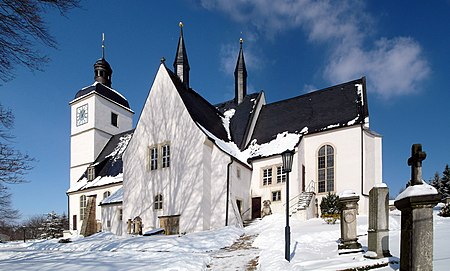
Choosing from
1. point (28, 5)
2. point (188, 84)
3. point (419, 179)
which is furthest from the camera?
point (188, 84)

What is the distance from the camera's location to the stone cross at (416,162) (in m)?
6.45

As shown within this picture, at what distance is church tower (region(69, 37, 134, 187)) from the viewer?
37.9 metres

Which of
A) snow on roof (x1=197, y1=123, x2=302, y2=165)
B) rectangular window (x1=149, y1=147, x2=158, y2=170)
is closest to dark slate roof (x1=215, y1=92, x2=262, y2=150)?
snow on roof (x1=197, y1=123, x2=302, y2=165)

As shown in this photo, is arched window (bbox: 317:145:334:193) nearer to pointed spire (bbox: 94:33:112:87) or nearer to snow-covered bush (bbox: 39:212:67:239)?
pointed spire (bbox: 94:33:112:87)

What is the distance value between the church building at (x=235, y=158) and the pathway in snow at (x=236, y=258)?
7.00m

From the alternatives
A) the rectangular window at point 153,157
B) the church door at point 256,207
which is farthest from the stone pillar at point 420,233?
the rectangular window at point 153,157

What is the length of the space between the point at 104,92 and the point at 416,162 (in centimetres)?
3753

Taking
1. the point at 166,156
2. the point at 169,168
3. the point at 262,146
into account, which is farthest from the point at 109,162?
the point at 262,146

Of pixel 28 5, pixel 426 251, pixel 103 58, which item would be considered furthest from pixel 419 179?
pixel 103 58

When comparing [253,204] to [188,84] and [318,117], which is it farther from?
[188,84]

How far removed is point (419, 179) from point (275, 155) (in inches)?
684

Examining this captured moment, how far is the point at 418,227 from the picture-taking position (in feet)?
19.9

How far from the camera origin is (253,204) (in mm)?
24641

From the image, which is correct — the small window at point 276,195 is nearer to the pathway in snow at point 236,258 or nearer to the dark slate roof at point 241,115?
the dark slate roof at point 241,115
